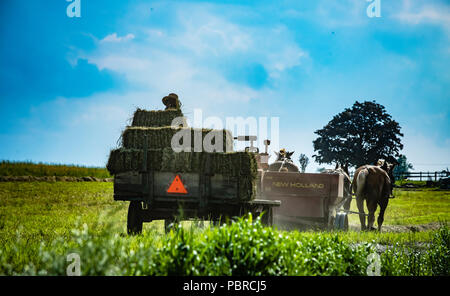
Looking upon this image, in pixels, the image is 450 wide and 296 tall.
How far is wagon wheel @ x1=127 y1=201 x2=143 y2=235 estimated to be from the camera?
727 cm

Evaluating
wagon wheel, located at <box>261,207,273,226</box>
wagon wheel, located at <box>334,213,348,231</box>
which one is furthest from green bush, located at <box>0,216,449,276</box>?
wagon wheel, located at <box>334,213,348,231</box>

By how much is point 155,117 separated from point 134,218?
2.48m

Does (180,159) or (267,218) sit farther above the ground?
(180,159)

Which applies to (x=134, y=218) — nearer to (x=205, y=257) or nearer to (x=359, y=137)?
(x=205, y=257)

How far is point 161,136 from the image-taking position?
7527 millimetres

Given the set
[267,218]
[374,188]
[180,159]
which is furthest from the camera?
[374,188]

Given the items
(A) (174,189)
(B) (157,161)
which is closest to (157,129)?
(B) (157,161)

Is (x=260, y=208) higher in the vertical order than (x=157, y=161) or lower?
lower

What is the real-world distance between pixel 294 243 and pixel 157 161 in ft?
12.5

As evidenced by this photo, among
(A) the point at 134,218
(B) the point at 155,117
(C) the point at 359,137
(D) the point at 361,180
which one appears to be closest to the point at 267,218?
(A) the point at 134,218

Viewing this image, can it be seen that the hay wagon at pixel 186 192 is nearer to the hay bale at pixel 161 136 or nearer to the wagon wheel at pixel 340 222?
the hay bale at pixel 161 136

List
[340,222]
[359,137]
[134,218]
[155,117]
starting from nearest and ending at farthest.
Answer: [134,218]
[155,117]
[340,222]
[359,137]
